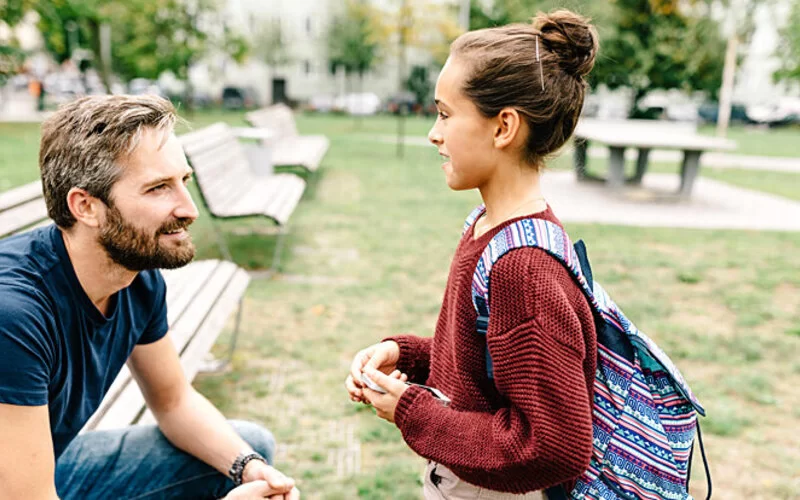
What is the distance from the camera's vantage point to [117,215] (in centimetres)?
184

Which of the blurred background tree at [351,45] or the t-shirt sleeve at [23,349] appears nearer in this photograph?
the t-shirt sleeve at [23,349]

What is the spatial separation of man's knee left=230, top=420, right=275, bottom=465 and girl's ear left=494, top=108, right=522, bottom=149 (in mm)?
1443

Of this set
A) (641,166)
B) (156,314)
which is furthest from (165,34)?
(156,314)

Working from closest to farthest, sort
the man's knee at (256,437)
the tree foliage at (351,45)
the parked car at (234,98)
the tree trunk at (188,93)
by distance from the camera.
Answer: the man's knee at (256,437)
the tree trunk at (188,93)
the tree foliage at (351,45)
the parked car at (234,98)

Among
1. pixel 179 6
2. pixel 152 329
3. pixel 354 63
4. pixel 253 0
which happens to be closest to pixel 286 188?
pixel 152 329

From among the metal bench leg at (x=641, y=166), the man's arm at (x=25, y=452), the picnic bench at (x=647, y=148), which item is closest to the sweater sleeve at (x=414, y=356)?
the man's arm at (x=25, y=452)

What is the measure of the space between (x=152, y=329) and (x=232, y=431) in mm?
425

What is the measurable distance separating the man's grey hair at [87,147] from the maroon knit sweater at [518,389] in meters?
0.96

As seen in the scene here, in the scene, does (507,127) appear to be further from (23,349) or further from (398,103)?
(398,103)

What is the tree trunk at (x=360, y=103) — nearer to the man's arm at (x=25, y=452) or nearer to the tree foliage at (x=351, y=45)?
the tree foliage at (x=351, y=45)

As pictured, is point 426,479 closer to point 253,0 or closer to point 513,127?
point 513,127

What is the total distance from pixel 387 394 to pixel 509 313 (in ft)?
1.24

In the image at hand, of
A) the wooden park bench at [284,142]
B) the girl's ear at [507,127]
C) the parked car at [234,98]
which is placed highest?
the girl's ear at [507,127]

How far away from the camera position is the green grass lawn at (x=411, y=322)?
3.41 meters
